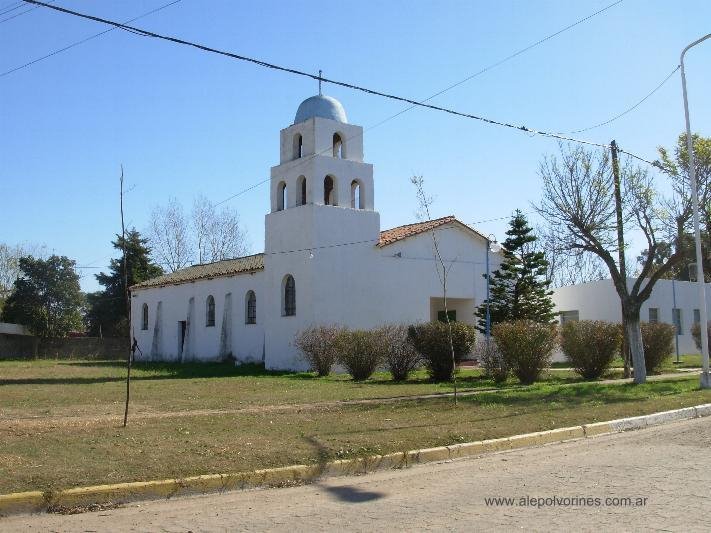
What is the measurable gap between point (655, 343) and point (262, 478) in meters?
19.4

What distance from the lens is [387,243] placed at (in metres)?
29.0

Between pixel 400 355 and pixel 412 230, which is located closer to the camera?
pixel 400 355

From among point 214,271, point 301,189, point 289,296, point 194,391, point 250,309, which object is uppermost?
point 301,189

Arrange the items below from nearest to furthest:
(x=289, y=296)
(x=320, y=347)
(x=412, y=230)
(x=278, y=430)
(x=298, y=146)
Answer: (x=278, y=430)
(x=320, y=347)
(x=289, y=296)
(x=298, y=146)
(x=412, y=230)

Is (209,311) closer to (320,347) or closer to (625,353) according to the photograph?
(320,347)

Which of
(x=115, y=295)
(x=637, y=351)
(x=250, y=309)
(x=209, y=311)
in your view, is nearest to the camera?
(x=637, y=351)

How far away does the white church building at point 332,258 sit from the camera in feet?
90.1

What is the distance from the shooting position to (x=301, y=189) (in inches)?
1139

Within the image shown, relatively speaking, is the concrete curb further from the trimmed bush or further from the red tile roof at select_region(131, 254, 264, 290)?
the red tile roof at select_region(131, 254, 264, 290)

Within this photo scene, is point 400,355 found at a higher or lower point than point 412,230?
lower

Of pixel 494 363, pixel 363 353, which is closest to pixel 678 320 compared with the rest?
pixel 494 363

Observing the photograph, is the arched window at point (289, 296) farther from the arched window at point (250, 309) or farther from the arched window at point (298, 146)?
the arched window at point (298, 146)

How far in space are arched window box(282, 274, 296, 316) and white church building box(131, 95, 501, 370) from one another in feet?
0.14

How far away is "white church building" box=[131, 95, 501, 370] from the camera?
1081 inches
